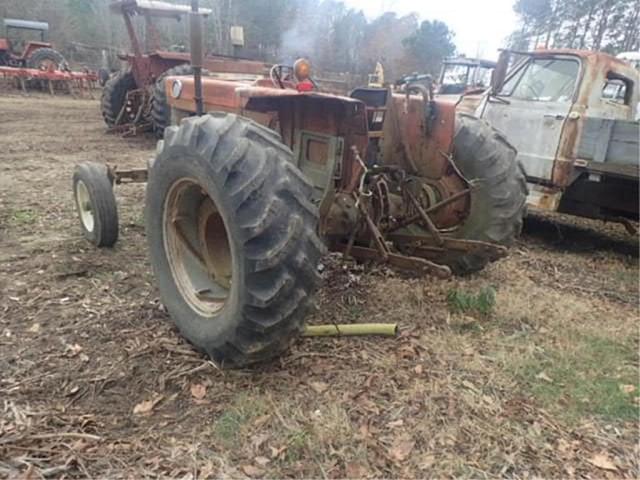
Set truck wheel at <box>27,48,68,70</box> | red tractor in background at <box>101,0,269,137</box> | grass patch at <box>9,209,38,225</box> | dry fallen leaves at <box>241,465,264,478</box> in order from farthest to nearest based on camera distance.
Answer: truck wheel at <box>27,48,68,70</box>
red tractor in background at <box>101,0,269,137</box>
grass patch at <box>9,209,38,225</box>
dry fallen leaves at <box>241,465,264,478</box>

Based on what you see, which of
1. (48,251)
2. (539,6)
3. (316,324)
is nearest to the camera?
(316,324)

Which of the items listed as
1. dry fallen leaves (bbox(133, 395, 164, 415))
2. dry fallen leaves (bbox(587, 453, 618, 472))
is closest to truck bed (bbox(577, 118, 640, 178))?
dry fallen leaves (bbox(587, 453, 618, 472))

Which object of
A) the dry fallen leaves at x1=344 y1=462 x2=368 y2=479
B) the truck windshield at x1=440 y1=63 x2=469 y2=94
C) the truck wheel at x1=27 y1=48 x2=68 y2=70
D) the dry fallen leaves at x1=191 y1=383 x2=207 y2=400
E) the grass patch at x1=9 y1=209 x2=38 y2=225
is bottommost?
the grass patch at x1=9 y1=209 x2=38 y2=225

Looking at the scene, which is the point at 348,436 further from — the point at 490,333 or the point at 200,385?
the point at 490,333

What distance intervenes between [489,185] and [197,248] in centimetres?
194

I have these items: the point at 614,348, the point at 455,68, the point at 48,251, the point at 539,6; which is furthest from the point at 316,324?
the point at 539,6

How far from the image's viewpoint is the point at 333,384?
2.56 metres

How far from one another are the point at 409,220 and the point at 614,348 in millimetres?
1380

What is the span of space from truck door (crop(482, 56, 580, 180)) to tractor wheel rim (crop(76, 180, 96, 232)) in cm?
420

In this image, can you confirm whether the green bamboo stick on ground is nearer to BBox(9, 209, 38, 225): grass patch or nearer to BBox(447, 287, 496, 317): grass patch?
BBox(447, 287, 496, 317): grass patch

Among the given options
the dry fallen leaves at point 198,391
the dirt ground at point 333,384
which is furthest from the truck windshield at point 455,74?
the dry fallen leaves at point 198,391

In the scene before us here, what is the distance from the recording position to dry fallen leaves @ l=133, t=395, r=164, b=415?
2.31 meters

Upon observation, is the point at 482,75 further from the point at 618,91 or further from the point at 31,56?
the point at 31,56

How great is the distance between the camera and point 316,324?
310 centimetres
